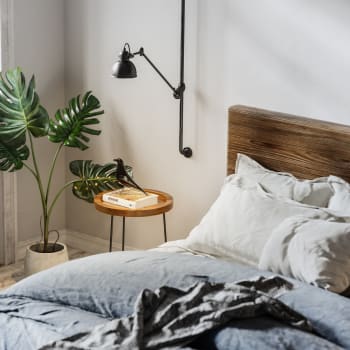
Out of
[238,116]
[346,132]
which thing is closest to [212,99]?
[238,116]

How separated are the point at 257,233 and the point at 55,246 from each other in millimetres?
1422

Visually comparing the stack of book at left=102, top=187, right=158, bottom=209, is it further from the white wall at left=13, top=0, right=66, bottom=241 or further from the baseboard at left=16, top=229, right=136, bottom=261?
the white wall at left=13, top=0, right=66, bottom=241

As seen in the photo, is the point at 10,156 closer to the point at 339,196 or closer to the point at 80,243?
the point at 80,243

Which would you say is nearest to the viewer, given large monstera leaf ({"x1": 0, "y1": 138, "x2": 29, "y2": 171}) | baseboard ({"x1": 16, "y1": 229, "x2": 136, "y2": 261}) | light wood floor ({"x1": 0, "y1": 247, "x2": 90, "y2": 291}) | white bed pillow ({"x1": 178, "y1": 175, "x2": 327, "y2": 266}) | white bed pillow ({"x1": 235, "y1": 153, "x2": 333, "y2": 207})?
white bed pillow ({"x1": 178, "y1": 175, "x2": 327, "y2": 266})

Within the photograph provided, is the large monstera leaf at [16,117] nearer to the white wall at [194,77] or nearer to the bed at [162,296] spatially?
the white wall at [194,77]

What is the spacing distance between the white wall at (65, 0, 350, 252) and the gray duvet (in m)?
1.14

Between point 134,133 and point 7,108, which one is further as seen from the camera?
point 134,133

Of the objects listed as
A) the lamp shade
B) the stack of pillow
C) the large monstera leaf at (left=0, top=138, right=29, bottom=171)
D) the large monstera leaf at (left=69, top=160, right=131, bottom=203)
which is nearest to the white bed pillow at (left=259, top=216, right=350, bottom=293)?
the stack of pillow

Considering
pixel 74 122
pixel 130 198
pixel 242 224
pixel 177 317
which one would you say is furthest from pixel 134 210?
pixel 177 317

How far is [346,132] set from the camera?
11.7 ft

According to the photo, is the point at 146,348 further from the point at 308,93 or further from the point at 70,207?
the point at 70,207

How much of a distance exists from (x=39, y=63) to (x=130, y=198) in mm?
1053

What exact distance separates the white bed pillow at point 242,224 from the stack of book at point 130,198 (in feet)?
1.67

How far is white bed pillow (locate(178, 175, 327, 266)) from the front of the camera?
3.34 meters
